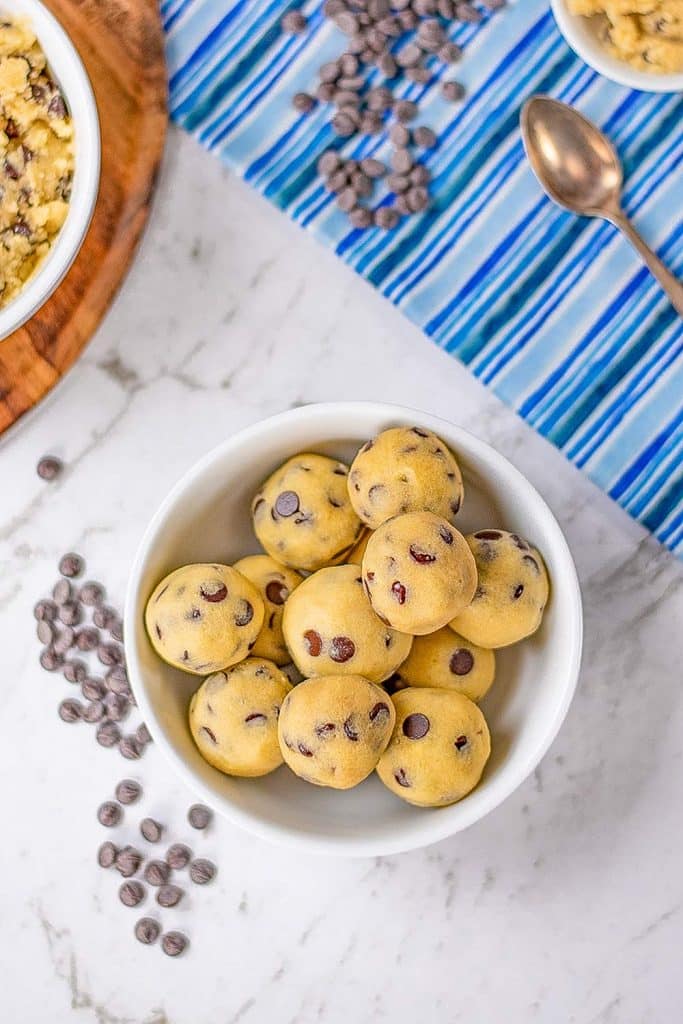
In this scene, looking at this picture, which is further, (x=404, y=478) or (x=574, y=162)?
(x=574, y=162)

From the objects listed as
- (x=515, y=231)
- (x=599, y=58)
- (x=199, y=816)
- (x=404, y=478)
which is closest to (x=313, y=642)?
(x=404, y=478)

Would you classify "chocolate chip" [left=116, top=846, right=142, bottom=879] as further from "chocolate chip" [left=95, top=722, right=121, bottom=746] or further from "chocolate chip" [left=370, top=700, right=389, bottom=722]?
"chocolate chip" [left=370, top=700, right=389, bottom=722]

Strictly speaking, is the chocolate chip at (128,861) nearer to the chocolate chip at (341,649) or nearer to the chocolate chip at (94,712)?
the chocolate chip at (94,712)

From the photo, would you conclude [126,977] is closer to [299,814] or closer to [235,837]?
[235,837]

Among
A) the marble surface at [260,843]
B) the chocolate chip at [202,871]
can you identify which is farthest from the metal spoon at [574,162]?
the chocolate chip at [202,871]

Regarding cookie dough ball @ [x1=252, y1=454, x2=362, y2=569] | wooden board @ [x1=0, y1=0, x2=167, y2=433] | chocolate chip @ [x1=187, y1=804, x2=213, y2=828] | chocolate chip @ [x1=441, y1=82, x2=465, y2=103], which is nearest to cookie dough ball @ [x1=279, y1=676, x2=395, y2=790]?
cookie dough ball @ [x1=252, y1=454, x2=362, y2=569]

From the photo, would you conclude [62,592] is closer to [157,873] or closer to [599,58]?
[157,873]

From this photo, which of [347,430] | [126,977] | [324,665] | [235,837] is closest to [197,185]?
[347,430]
